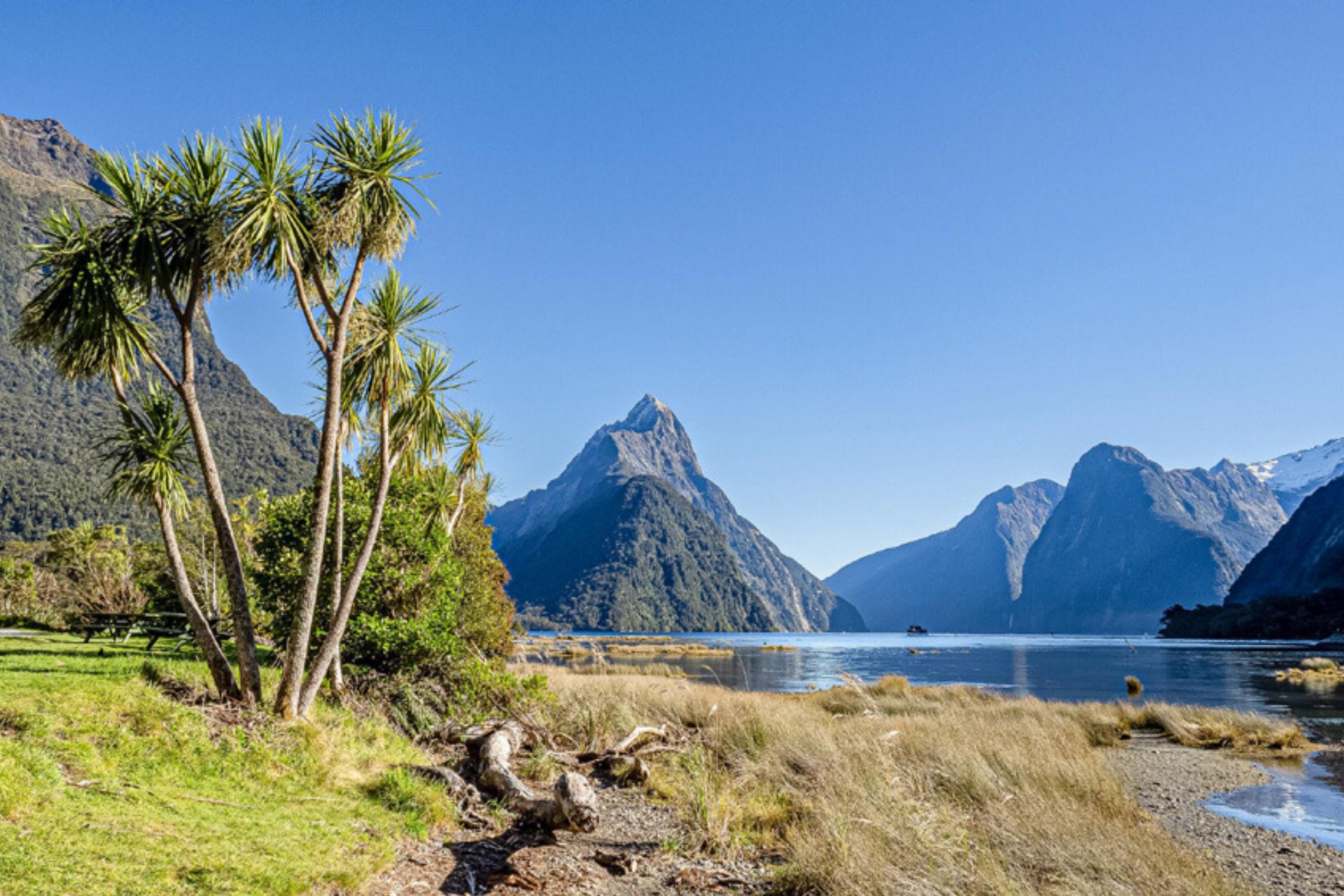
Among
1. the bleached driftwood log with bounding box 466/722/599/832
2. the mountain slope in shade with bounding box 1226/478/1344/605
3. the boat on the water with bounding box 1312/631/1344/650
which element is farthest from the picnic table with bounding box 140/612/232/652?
the mountain slope in shade with bounding box 1226/478/1344/605

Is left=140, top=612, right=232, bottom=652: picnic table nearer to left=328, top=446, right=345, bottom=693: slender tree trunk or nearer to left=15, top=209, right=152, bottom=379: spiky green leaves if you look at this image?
left=328, top=446, right=345, bottom=693: slender tree trunk

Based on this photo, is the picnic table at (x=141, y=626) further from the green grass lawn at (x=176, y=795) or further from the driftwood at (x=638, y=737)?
the driftwood at (x=638, y=737)

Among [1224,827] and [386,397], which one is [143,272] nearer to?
[386,397]

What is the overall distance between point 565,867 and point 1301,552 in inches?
7537

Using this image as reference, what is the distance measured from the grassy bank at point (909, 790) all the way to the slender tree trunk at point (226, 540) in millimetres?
5688

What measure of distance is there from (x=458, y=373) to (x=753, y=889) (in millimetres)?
8832

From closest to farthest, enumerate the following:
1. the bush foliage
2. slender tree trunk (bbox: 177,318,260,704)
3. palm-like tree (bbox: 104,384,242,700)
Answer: slender tree trunk (bbox: 177,318,260,704)
palm-like tree (bbox: 104,384,242,700)
the bush foliage

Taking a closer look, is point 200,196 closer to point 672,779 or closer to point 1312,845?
point 672,779

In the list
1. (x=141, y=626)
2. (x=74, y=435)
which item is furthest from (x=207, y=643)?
(x=74, y=435)

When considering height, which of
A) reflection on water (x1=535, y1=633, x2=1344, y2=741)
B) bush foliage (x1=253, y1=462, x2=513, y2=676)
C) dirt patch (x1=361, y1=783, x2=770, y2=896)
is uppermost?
bush foliage (x1=253, y1=462, x2=513, y2=676)

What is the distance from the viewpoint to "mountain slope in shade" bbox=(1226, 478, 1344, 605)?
138 m

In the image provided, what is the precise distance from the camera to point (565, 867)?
7.80 metres

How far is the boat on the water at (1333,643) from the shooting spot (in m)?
80.1

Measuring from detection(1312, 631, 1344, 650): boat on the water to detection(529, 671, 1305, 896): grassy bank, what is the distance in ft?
257
